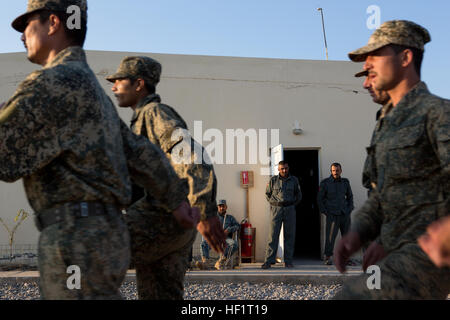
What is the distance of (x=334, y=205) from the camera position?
9.35m

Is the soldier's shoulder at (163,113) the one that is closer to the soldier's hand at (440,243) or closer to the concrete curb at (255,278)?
the soldier's hand at (440,243)

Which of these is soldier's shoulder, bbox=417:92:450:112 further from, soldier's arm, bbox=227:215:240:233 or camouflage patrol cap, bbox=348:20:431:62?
soldier's arm, bbox=227:215:240:233

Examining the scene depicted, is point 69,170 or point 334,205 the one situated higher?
point 69,170

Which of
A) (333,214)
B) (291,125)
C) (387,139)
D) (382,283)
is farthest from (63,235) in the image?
(291,125)

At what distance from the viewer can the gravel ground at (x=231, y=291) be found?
5902 mm

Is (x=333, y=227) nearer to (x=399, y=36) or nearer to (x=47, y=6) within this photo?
(x=399, y=36)

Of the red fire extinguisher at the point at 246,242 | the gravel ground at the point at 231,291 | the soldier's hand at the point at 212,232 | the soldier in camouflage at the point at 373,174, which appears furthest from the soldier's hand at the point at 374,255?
the red fire extinguisher at the point at 246,242

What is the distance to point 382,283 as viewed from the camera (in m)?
1.96

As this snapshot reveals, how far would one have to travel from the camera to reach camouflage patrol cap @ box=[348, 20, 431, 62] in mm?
2402

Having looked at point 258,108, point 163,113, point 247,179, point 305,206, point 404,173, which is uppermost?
point 258,108

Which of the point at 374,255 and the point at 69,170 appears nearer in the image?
the point at 69,170

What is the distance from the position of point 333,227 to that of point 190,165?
6956 mm

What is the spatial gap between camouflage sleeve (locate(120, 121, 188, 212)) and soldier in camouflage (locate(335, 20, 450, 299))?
0.92m

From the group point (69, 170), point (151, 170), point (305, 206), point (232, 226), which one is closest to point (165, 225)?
point (151, 170)
